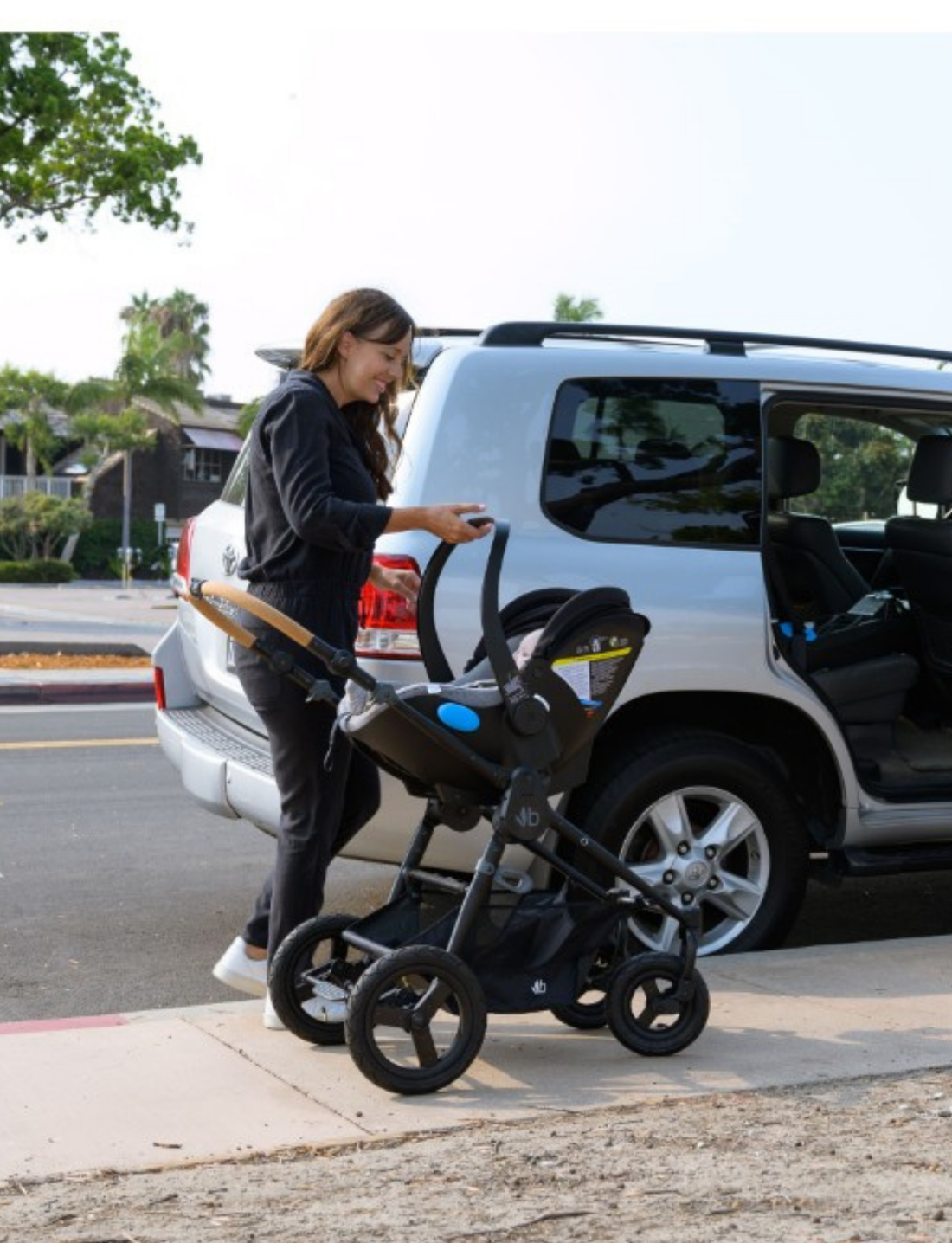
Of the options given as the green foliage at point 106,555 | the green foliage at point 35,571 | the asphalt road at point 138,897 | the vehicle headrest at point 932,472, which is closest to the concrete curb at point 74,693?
the asphalt road at point 138,897

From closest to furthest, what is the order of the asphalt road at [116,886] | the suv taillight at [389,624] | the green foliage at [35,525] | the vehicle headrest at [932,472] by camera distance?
the suv taillight at [389,624], the asphalt road at [116,886], the vehicle headrest at [932,472], the green foliage at [35,525]

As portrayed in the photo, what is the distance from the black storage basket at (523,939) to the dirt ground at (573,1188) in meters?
0.47

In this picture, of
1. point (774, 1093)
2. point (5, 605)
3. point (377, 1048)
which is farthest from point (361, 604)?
point (5, 605)

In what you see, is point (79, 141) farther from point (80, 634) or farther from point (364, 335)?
point (364, 335)

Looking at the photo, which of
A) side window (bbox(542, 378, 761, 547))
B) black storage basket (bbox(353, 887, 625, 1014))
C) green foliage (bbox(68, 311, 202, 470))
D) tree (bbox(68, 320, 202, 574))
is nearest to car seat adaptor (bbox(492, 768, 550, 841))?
black storage basket (bbox(353, 887, 625, 1014))

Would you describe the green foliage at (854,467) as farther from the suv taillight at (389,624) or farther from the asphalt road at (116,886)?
the asphalt road at (116,886)

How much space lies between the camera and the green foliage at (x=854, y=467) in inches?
298

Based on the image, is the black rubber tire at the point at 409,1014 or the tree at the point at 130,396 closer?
the black rubber tire at the point at 409,1014

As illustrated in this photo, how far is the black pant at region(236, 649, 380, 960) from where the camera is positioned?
5.35 metres

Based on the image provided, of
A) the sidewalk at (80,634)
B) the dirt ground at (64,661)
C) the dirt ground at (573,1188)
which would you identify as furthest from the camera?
the dirt ground at (64,661)

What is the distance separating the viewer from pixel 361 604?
601 centimetres

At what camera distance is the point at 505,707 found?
5.02 meters

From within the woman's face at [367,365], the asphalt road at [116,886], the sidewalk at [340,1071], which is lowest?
the asphalt road at [116,886]

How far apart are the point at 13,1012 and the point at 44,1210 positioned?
7.33ft
